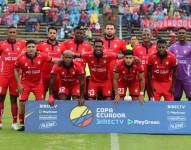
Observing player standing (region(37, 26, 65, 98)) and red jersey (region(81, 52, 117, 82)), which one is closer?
red jersey (region(81, 52, 117, 82))

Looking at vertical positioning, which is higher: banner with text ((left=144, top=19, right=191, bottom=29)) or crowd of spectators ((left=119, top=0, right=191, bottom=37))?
crowd of spectators ((left=119, top=0, right=191, bottom=37))

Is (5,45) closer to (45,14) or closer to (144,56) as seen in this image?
(144,56)

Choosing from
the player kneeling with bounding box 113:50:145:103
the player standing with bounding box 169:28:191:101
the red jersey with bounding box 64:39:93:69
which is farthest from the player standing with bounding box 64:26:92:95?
the player standing with bounding box 169:28:191:101

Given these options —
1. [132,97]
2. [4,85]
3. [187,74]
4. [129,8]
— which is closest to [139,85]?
[132,97]

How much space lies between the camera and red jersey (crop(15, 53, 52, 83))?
467 inches

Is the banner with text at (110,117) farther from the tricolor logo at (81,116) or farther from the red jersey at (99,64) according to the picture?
the red jersey at (99,64)

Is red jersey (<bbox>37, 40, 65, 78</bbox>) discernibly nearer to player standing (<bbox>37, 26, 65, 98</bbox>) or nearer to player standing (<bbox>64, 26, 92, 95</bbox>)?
player standing (<bbox>37, 26, 65, 98</bbox>)

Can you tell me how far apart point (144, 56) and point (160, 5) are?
72.3 feet

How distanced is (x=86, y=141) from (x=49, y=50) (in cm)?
277

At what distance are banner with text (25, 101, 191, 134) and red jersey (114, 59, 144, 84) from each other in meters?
0.61

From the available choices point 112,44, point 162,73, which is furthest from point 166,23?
point 162,73

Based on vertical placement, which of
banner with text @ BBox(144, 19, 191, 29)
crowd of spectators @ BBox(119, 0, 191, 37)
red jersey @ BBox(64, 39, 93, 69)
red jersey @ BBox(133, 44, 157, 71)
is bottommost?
banner with text @ BBox(144, 19, 191, 29)

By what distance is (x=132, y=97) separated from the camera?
12398mm

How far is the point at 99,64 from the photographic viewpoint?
12258mm
